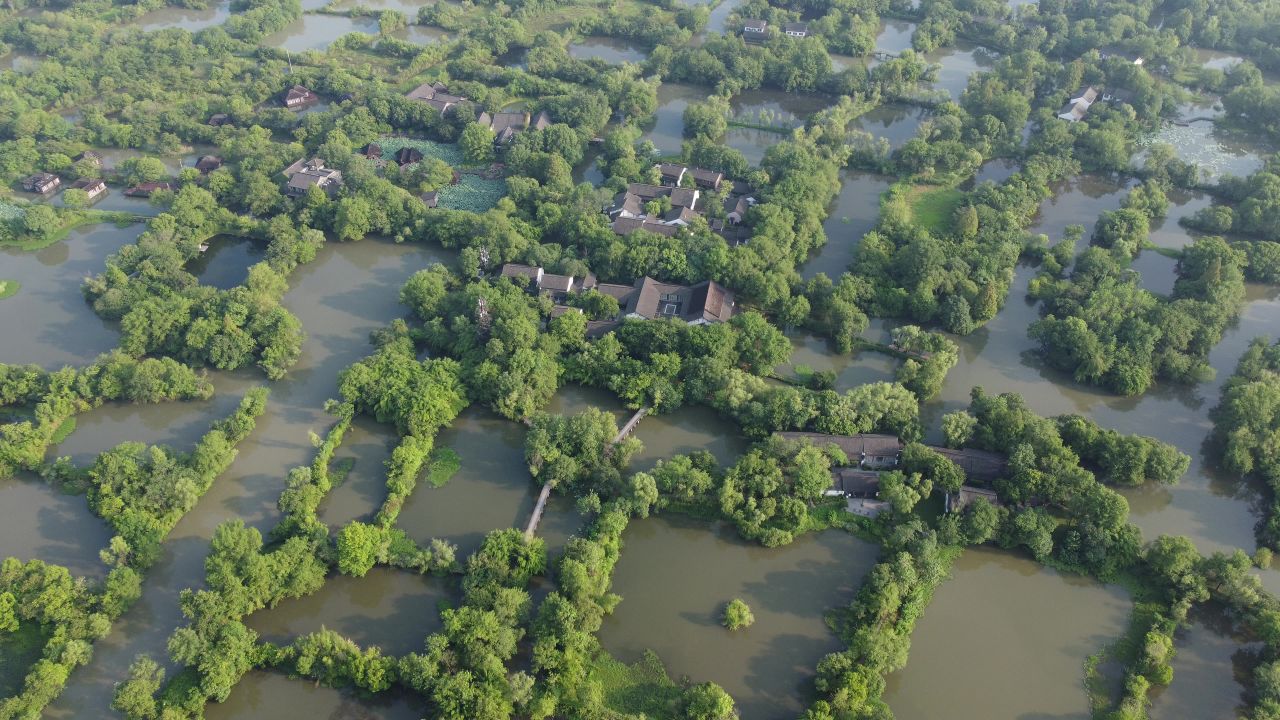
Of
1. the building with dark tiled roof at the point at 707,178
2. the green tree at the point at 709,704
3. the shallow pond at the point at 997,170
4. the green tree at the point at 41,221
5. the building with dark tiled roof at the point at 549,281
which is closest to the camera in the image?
the green tree at the point at 709,704

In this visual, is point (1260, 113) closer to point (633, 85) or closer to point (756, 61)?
point (756, 61)

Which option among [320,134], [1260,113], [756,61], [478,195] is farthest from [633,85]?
[1260,113]

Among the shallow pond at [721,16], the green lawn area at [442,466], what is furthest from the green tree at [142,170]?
the shallow pond at [721,16]

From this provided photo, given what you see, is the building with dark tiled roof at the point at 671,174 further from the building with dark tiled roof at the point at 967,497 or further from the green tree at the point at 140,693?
the green tree at the point at 140,693

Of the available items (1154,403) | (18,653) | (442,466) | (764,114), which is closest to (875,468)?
(1154,403)

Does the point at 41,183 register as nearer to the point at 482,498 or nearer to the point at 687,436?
the point at 482,498

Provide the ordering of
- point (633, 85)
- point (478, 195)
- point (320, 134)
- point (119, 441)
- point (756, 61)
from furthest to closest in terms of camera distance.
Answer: point (756, 61), point (633, 85), point (320, 134), point (478, 195), point (119, 441)

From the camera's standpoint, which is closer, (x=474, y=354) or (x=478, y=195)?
(x=474, y=354)
